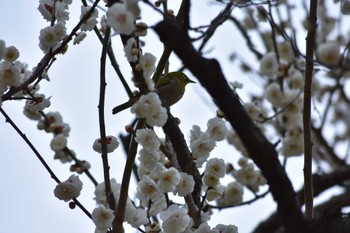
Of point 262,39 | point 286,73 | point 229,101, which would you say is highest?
point 262,39

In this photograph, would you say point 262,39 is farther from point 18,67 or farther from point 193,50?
point 193,50

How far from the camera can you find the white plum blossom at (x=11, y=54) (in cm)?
172

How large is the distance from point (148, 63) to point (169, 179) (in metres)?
0.32

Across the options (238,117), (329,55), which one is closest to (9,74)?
(238,117)

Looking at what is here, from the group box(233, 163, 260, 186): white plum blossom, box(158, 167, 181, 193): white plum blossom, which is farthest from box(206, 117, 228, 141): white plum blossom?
box(233, 163, 260, 186): white plum blossom

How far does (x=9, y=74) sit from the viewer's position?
1685 mm

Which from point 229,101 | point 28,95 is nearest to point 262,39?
point 28,95

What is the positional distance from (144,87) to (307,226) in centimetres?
60

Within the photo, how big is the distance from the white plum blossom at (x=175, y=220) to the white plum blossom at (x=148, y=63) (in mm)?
376

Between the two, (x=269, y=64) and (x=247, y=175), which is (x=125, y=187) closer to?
(x=247, y=175)

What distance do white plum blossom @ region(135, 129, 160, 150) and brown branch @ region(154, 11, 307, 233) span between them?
0.46 metres

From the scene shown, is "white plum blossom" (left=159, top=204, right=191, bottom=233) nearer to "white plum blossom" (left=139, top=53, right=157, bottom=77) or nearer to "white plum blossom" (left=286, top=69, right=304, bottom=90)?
"white plum blossom" (left=139, top=53, right=157, bottom=77)

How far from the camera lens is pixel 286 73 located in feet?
12.7

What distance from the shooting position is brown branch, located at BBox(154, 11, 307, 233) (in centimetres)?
100
